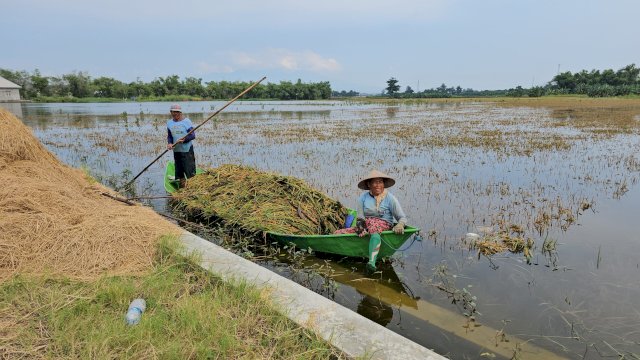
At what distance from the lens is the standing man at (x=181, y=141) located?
8.12 metres

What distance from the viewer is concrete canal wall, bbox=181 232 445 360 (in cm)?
273

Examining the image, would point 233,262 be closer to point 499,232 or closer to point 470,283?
point 470,283

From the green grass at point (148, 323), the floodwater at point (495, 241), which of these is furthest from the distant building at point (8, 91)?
the green grass at point (148, 323)

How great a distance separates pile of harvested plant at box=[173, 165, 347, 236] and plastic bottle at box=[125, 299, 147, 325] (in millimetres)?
2812

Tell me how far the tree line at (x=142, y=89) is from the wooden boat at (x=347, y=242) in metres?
88.1

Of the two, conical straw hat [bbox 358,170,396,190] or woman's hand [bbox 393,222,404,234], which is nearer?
woman's hand [bbox 393,222,404,234]

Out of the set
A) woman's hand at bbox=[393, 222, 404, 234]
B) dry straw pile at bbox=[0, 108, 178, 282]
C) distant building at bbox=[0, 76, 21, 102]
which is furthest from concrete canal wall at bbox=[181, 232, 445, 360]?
distant building at bbox=[0, 76, 21, 102]

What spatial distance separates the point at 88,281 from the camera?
12.1ft

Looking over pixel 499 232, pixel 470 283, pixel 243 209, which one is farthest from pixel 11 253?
pixel 499 232

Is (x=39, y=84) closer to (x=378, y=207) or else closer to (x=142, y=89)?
(x=142, y=89)

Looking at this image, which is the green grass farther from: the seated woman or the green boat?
the seated woman

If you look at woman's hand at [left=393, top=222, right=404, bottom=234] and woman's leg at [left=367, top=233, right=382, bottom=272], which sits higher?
woman's hand at [left=393, top=222, right=404, bottom=234]

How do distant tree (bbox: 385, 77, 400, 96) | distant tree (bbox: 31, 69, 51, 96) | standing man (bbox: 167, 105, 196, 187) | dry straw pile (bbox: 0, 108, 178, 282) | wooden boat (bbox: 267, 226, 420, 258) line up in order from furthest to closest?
distant tree (bbox: 385, 77, 400, 96) → distant tree (bbox: 31, 69, 51, 96) → standing man (bbox: 167, 105, 196, 187) → wooden boat (bbox: 267, 226, 420, 258) → dry straw pile (bbox: 0, 108, 178, 282)

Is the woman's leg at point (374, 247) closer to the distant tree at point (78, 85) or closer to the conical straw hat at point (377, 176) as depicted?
the conical straw hat at point (377, 176)
